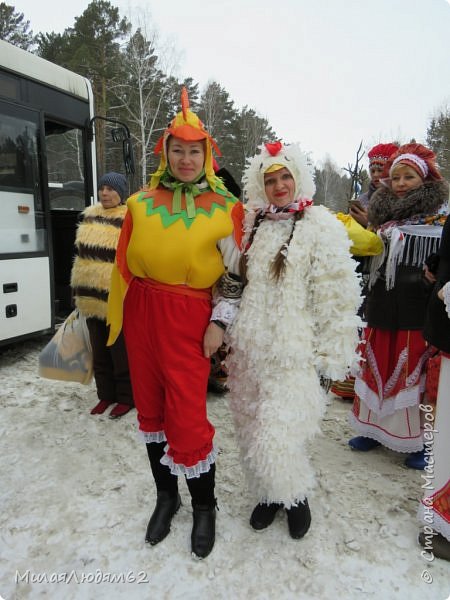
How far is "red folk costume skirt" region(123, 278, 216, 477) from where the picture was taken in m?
1.88

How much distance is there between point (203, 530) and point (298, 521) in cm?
47

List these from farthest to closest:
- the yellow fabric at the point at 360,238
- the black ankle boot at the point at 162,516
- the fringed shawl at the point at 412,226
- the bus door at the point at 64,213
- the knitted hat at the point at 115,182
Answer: the bus door at the point at 64,213, the knitted hat at the point at 115,182, the fringed shawl at the point at 412,226, the yellow fabric at the point at 360,238, the black ankle boot at the point at 162,516

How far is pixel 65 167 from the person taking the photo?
6027 millimetres

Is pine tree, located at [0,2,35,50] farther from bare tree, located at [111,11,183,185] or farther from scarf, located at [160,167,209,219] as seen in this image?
scarf, located at [160,167,209,219]

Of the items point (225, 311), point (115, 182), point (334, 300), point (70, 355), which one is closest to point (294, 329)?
point (334, 300)

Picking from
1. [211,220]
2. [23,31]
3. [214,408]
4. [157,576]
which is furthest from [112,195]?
[23,31]

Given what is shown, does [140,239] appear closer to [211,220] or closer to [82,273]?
[211,220]

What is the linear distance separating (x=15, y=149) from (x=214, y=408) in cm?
322

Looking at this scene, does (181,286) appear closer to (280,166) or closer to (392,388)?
(280,166)

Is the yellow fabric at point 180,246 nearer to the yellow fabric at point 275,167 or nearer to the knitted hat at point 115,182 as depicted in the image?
the yellow fabric at point 275,167

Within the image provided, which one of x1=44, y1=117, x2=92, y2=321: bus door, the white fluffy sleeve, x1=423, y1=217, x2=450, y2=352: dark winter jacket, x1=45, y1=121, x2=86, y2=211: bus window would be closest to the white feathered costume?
the white fluffy sleeve

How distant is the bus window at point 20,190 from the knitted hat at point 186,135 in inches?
106

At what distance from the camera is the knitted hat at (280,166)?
1919mm

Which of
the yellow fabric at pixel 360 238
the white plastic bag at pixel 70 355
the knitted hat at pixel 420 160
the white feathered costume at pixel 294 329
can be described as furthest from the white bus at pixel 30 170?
the knitted hat at pixel 420 160
